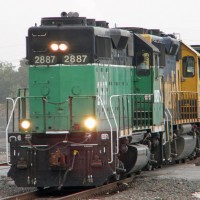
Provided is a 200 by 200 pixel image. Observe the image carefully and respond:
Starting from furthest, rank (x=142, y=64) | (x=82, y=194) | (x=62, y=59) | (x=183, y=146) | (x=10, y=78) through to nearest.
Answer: (x=10, y=78) → (x=183, y=146) → (x=142, y=64) → (x=62, y=59) → (x=82, y=194)

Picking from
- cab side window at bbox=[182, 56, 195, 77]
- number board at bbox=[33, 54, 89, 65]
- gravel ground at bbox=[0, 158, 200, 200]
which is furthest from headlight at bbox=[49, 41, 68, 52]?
cab side window at bbox=[182, 56, 195, 77]

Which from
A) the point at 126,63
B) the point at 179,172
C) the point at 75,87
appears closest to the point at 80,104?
the point at 75,87

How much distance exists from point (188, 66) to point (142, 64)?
17.9ft

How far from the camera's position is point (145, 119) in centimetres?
1669

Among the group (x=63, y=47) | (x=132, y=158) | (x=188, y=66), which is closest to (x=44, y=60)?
(x=63, y=47)

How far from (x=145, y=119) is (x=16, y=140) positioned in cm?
397

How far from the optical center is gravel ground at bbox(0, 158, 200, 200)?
13.0 m

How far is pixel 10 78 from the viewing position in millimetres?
80125

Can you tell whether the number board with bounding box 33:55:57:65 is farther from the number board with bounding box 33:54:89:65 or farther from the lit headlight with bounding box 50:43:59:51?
the lit headlight with bounding box 50:43:59:51

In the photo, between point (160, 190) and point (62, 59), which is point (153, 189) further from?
point (62, 59)

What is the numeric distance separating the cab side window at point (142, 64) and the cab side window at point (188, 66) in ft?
16.9

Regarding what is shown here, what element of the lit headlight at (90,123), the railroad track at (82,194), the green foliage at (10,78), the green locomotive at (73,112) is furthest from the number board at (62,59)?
the green foliage at (10,78)

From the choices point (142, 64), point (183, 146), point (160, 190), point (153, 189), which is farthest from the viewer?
point (183, 146)

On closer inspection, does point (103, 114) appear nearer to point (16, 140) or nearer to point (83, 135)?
point (83, 135)
